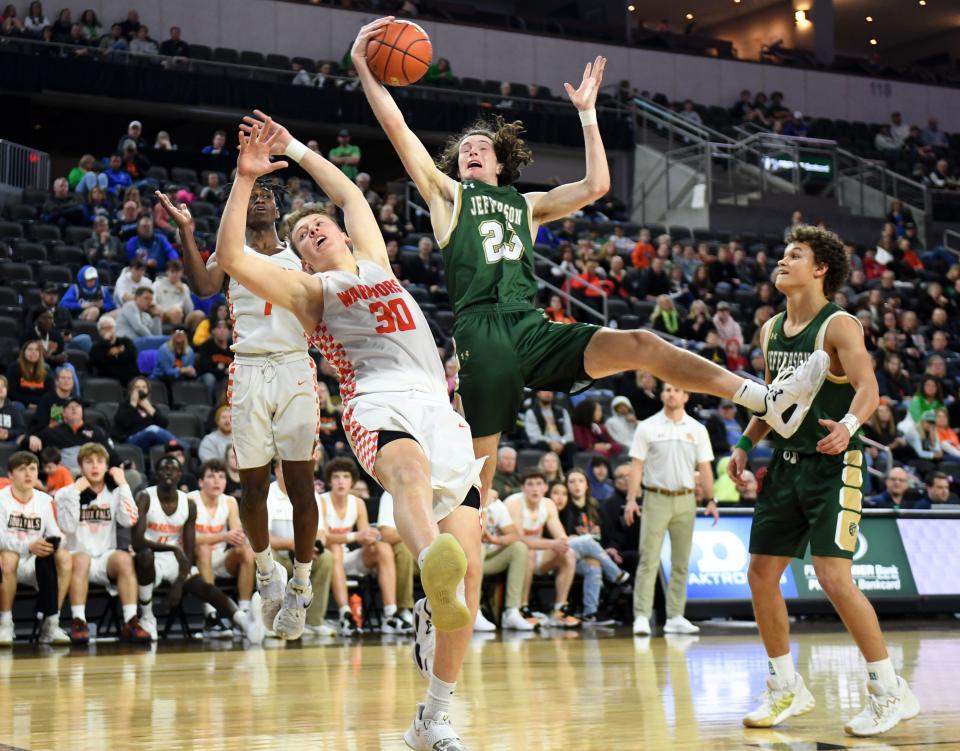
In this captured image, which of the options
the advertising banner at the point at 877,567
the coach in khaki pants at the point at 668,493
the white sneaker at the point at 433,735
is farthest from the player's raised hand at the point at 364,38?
the advertising banner at the point at 877,567

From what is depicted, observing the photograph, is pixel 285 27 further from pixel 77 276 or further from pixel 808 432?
pixel 808 432

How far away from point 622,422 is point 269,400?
345 inches

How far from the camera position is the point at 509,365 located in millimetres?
5215

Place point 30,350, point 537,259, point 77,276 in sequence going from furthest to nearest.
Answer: point 537,259 → point 77,276 → point 30,350

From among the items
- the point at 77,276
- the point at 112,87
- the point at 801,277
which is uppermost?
the point at 112,87

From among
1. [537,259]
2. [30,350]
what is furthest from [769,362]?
[537,259]

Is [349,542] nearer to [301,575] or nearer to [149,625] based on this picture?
[149,625]

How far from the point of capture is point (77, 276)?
49.3 ft

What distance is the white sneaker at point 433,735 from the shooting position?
458cm

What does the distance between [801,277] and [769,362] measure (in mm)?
436

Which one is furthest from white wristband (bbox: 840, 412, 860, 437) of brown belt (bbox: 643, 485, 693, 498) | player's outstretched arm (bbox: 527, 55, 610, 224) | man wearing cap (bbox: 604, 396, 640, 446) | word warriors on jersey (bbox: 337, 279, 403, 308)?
man wearing cap (bbox: 604, 396, 640, 446)

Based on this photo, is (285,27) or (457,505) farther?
(285,27)

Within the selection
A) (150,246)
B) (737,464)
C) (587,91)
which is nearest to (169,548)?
(150,246)

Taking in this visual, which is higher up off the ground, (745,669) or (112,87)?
(112,87)
